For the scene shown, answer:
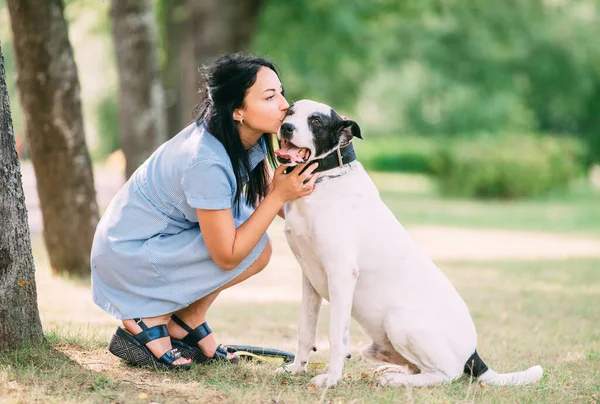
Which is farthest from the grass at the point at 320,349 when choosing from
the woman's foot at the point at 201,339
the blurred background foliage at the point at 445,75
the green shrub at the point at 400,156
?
the green shrub at the point at 400,156

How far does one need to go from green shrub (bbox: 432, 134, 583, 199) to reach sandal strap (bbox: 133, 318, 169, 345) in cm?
1800

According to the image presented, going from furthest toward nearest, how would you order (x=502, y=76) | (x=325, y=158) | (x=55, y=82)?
(x=502, y=76), (x=55, y=82), (x=325, y=158)

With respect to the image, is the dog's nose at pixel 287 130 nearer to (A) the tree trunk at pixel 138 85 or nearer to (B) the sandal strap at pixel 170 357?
(B) the sandal strap at pixel 170 357

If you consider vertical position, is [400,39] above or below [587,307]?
above

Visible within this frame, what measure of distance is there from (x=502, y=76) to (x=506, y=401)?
24.8 metres

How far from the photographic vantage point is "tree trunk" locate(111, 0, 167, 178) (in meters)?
8.61

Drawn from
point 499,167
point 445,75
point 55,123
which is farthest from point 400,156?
point 55,123

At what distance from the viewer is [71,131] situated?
6879 millimetres

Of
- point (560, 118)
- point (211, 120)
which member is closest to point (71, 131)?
point (211, 120)

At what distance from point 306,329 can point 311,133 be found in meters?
1.08

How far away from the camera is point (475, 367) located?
3992 millimetres

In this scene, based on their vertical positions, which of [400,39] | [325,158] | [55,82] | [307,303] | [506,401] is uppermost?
Answer: [400,39]

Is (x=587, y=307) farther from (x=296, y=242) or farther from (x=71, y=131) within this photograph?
(x=71, y=131)

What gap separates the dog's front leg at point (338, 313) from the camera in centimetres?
380
